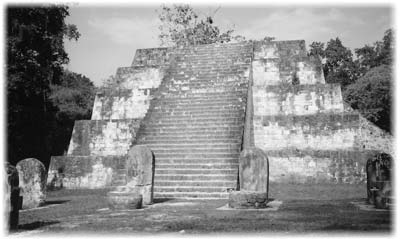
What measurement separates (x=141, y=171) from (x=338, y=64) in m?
39.0

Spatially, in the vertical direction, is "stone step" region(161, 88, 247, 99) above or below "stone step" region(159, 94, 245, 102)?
above

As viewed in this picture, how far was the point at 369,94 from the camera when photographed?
29734 mm

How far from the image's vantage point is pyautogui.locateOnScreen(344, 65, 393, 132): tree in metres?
29.3

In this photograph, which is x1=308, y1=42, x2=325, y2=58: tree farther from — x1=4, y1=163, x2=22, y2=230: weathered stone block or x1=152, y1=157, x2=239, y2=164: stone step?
x1=4, y1=163, x2=22, y2=230: weathered stone block

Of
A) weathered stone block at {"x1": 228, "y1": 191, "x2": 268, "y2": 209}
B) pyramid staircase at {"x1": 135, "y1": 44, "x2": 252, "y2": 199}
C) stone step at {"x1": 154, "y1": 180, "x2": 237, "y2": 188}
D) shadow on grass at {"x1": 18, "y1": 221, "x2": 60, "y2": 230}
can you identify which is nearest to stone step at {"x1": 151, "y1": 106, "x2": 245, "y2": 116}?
pyramid staircase at {"x1": 135, "y1": 44, "x2": 252, "y2": 199}

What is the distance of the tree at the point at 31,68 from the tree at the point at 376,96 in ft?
66.9

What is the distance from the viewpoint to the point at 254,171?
9.78 metres

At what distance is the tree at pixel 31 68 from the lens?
17.2m

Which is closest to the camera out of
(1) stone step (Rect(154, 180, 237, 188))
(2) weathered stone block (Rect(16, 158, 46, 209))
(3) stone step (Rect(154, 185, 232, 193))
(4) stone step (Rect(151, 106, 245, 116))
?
(2) weathered stone block (Rect(16, 158, 46, 209))

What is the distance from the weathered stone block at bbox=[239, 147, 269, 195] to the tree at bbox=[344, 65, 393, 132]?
2202 centimetres

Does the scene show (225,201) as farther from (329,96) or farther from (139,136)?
(329,96)

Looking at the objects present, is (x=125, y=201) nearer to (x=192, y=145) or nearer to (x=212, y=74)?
(x=192, y=145)

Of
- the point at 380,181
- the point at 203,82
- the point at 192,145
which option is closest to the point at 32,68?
the point at 203,82

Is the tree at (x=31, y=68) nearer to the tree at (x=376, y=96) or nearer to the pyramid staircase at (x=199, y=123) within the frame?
the pyramid staircase at (x=199, y=123)
